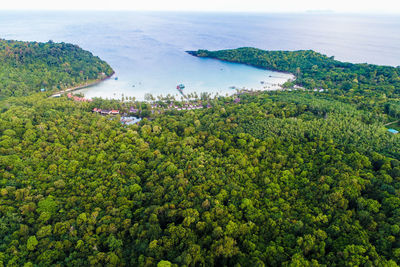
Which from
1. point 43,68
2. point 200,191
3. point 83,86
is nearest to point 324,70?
point 200,191

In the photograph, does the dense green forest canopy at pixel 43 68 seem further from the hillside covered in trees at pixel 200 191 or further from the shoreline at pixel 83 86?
the hillside covered in trees at pixel 200 191

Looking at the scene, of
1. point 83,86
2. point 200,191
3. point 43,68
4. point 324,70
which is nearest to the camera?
point 200,191

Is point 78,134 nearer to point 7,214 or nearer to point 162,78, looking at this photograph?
point 7,214

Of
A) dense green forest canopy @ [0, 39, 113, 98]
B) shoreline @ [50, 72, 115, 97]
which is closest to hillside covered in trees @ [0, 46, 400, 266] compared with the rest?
shoreline @ [50, 72, 115, 97]

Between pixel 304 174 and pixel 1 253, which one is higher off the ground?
pixel 304 174

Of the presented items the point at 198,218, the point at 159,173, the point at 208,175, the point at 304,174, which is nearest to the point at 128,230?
the point at 198,218

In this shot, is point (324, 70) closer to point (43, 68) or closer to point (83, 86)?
point (83, 86)
